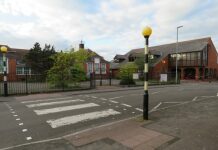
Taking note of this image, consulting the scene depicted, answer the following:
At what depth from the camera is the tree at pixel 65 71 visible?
1842 cm

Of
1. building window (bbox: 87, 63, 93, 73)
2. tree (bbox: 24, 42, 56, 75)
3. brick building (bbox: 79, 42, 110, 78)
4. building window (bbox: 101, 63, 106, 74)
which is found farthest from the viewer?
building window (bbox: 101, 63, 106, 74)

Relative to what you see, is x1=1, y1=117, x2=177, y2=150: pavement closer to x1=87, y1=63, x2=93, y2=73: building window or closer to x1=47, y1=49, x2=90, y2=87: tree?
x1=47, y1=49, x2=90, y2=87: tree

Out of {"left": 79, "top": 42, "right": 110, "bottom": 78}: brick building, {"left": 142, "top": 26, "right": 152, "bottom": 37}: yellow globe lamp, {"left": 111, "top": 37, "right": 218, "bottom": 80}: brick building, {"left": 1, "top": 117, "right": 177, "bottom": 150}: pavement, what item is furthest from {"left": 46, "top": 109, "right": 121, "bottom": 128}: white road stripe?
{"left": 79, "top": 42, "right": 110, "bottom": 78}: brick building

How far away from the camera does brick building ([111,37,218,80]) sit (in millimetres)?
39625

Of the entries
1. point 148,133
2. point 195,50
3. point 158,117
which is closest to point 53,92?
point 158,117

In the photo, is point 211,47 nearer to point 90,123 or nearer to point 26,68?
point 26,68

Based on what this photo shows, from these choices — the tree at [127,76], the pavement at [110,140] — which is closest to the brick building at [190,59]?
the tree at [127,76]

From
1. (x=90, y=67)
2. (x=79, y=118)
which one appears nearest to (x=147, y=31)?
(x=79, y=118)

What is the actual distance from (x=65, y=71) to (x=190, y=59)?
30.7m

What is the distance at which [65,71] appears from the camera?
736 inches

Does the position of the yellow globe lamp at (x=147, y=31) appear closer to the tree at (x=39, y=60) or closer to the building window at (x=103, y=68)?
the tree at (x=39, y=60)

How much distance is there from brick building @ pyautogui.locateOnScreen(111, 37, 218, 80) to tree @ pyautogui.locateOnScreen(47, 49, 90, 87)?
21.3 m

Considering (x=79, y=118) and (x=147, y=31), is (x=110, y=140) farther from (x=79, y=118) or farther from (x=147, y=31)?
(x=147, y=31)

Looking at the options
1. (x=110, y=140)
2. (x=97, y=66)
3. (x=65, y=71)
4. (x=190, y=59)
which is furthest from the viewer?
(x=97, y=66)
